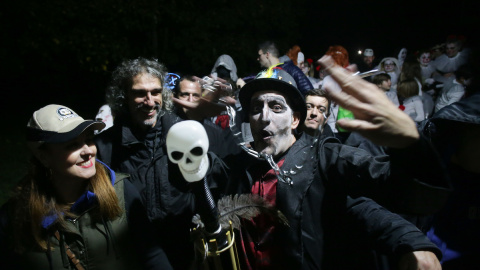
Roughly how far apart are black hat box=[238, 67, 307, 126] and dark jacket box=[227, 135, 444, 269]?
0.37 metres

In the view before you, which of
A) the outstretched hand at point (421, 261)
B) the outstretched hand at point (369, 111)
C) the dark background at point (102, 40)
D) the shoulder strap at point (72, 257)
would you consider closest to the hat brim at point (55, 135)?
the shoulder strap at point (72, 257)

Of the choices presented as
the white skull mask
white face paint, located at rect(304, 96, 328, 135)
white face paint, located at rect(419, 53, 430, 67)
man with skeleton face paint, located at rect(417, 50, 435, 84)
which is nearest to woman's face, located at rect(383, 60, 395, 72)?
man with skeleton face paint, located at rect(417, 50, 435, 84)

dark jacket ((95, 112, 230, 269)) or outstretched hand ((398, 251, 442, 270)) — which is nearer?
outstretched hand ((398, 251, 442, 270))

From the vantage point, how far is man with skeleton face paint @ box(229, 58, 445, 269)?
2.02 m

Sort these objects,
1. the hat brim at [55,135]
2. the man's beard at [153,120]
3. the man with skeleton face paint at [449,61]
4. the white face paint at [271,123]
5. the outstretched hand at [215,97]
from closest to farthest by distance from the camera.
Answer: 1. the hat brim at [55,135]
2. the white face paint at [271,123]
3. the outstretched hand at [215,97]
4. the man's beard at [153,120]
5. the man with skeleton face paint at [449,61]

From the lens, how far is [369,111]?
5.21 ft

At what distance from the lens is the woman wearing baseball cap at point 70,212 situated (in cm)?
211

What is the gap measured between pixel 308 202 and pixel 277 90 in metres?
0.76

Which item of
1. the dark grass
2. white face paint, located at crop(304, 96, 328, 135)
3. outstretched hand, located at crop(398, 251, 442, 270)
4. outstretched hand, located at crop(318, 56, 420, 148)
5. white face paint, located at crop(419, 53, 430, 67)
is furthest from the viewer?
white face paint, located at crop(419, 53, 430, 67)

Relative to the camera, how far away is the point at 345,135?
4758mm

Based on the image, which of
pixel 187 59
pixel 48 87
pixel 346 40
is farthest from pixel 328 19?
pixel 48 87

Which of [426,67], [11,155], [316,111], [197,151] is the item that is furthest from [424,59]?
[11,155]

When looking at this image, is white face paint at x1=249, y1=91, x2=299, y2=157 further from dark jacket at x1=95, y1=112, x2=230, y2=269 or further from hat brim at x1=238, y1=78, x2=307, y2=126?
dark jacket at x1=95, y1=112, x2=230, y2=269

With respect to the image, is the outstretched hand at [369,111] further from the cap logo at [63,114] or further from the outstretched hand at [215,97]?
the cap logo at [63,114]
